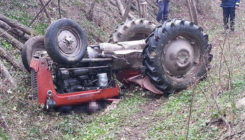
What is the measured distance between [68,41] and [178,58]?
6.98ft

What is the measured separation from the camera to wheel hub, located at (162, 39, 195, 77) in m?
5.65

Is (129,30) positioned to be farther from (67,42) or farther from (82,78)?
(67,42)

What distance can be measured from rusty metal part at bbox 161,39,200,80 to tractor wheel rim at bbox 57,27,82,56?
5.34 ft

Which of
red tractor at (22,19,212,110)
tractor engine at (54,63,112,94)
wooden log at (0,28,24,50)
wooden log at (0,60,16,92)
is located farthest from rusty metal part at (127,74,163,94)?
wooden log at (0,28,24,50)

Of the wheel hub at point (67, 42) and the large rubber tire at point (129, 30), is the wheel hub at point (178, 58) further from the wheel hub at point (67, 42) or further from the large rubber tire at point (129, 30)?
the wheel hub at point (67, 42)

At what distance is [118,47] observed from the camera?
5.89m

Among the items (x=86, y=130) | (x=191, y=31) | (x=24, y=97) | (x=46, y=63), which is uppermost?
(x=191, y=31)

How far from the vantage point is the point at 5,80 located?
5426 millimetres

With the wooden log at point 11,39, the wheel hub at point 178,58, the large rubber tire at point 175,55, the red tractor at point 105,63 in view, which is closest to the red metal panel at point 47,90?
the red tractor at point 105,63

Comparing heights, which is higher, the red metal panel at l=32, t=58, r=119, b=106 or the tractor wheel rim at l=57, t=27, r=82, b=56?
the tractor wheel rim at l=57, t=27, r=82, b=56

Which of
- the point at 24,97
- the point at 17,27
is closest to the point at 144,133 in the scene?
the point at 24,97

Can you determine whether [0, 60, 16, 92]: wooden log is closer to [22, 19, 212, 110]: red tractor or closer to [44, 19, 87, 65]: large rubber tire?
[22, 19, 212, 110]: red tractor

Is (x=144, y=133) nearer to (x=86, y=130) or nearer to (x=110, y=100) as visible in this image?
(x=86, y=130)

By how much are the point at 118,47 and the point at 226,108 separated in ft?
9.16
